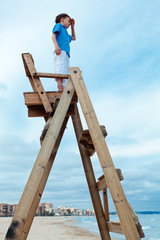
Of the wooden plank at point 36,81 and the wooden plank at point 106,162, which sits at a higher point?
the wooden plank at point 36,81

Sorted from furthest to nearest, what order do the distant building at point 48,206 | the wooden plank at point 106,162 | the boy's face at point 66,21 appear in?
1. the distant building at point 48,206
2. the boy's face at point 66,21
3. the wooden plank at point 106,162

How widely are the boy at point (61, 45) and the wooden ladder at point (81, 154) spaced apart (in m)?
0.37

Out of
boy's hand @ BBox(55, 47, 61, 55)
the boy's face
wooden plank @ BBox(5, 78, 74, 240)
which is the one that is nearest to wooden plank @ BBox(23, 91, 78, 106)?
wooden plank @ BBox(5, 78, 74, 240)

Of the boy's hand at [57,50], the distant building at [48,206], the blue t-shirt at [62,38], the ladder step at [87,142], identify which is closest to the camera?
the ladder step at [87,142]

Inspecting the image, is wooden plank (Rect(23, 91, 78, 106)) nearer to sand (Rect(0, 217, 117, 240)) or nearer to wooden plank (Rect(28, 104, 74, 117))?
wooden plank (Rect(28, 104, 74, 117))

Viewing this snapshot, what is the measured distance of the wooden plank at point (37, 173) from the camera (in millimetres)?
2666

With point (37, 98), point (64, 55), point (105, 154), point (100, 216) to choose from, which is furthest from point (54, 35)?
point (100, 216)

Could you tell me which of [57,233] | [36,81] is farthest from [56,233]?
[36,81]

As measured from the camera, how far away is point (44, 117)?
3982 millimetres

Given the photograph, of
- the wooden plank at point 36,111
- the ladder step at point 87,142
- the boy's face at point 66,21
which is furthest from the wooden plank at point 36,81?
the boy's face at point 66,21

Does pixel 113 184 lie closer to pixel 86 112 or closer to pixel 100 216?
pixel 86 112

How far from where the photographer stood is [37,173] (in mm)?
2850

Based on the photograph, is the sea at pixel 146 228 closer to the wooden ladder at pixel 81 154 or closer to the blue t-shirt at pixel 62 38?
the wooden ladder at pixel 81 154

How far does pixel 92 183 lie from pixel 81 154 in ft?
1.61
